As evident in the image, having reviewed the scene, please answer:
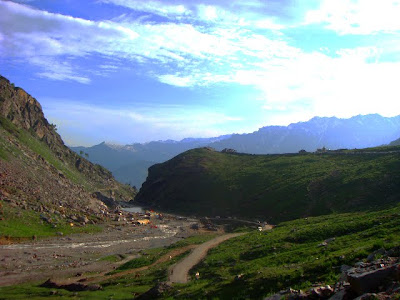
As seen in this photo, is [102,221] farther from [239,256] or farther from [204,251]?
[239,256]

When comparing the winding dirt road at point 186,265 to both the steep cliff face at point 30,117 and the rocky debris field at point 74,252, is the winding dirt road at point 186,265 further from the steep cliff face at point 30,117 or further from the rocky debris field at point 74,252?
the steep cliff face at point 30,117

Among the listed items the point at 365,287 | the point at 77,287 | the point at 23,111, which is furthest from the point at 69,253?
the point at 23,111

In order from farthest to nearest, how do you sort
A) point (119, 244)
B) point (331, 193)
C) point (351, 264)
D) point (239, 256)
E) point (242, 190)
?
point (242, 190) → point (331, 193) → point (119, 244) → point (239, 256) → point (351, 264)

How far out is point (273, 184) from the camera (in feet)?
386

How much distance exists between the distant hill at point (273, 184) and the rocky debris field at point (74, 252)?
3283 centimetres

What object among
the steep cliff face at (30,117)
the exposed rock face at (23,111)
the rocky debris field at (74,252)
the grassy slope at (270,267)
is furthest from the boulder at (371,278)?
the exposed rock face at (23,111)

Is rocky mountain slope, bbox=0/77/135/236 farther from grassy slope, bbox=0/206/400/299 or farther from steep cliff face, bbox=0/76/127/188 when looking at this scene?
grassy slope, bbox=0/206/400/299

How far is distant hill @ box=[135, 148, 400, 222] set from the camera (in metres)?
81.4

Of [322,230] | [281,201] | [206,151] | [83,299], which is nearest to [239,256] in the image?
[322,230]

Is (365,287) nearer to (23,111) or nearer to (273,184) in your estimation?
(273,184)

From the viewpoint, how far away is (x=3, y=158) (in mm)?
82812

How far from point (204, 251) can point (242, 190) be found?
77.5 metres

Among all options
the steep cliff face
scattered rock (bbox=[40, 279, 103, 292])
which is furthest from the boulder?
the steep cliff face

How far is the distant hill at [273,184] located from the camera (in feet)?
267
